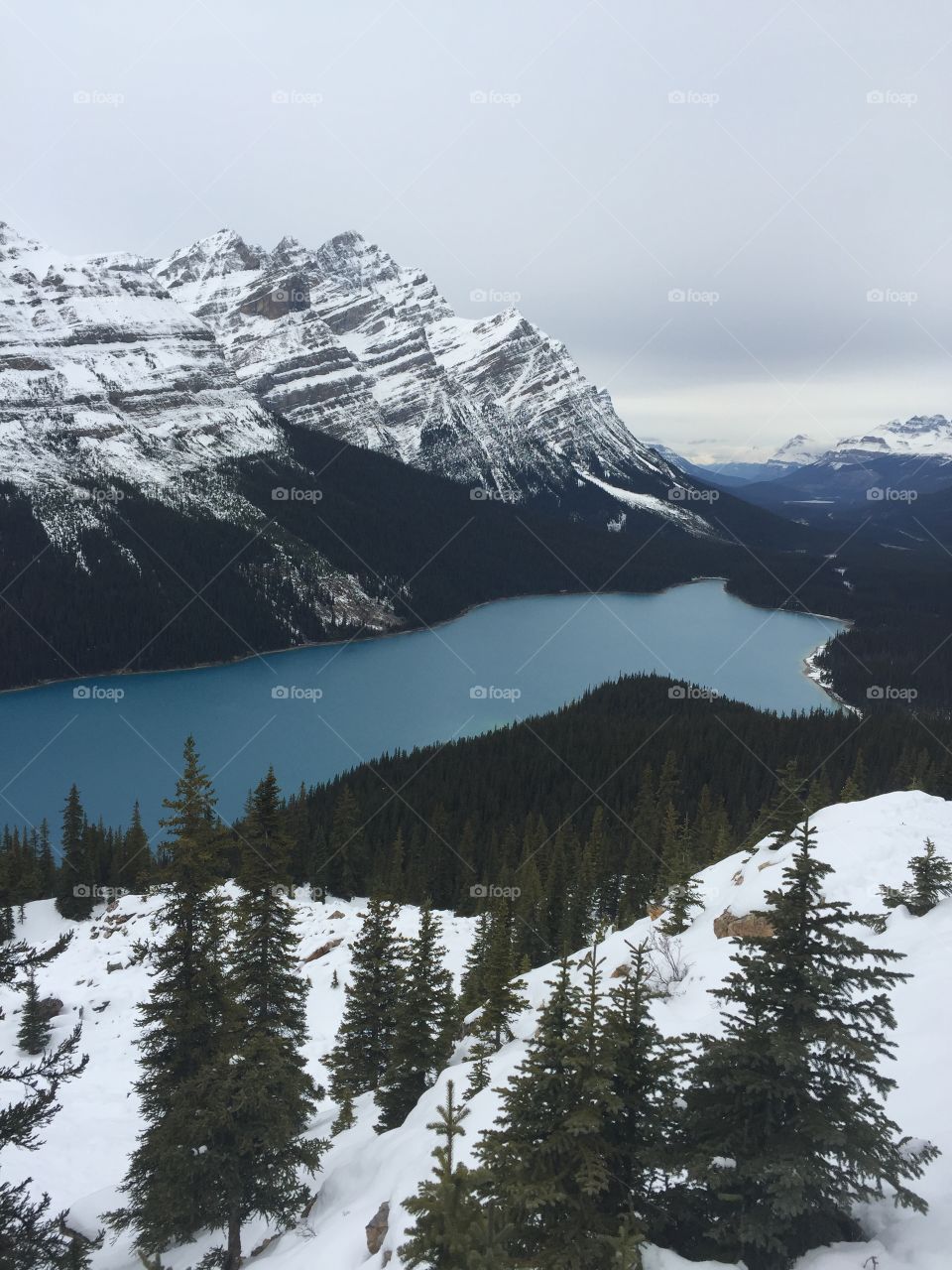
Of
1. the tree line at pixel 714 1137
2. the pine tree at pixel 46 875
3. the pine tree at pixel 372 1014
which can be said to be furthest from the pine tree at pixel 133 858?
the tree line at pixel 714 1137

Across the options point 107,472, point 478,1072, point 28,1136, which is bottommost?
point 478,1072

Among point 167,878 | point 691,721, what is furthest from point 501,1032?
point 691,721

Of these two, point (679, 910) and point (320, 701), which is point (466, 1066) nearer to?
point (679, 910)

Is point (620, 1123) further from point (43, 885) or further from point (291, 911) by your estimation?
point (43, 885)

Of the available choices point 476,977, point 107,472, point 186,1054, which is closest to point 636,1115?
point 186,1054

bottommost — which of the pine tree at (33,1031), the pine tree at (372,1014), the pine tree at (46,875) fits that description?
the pine tree at (33,1031)

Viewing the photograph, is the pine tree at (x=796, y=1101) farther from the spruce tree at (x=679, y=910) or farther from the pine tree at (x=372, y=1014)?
the pine tree at (x=372, y=1014)
